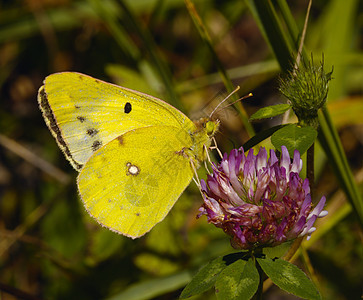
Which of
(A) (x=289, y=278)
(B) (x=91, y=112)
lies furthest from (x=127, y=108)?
(A) (x=289, y=278)

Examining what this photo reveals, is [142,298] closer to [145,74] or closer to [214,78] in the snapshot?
[145,74]

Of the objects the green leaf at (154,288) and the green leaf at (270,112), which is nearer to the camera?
the green leaf at (270,112)

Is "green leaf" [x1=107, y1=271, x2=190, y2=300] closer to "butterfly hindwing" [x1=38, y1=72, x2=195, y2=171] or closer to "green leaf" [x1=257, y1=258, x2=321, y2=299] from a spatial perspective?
"butterfly hindwing" [x1=38, y1=72, x2=195, y2=171]

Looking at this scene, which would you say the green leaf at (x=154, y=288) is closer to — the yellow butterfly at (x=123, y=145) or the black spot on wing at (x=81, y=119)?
the yellow butterfly at (x=123, y=145)

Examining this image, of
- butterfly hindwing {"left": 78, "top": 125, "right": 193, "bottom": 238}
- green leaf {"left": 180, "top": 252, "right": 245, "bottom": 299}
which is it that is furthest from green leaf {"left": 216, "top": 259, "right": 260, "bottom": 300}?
butterfly hindwing {"left": 78, "top": 125, "right": 193, "bottom": 238}

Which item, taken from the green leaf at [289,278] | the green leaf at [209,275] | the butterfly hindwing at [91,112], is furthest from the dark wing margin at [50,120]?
the green leaf at [289,278]
